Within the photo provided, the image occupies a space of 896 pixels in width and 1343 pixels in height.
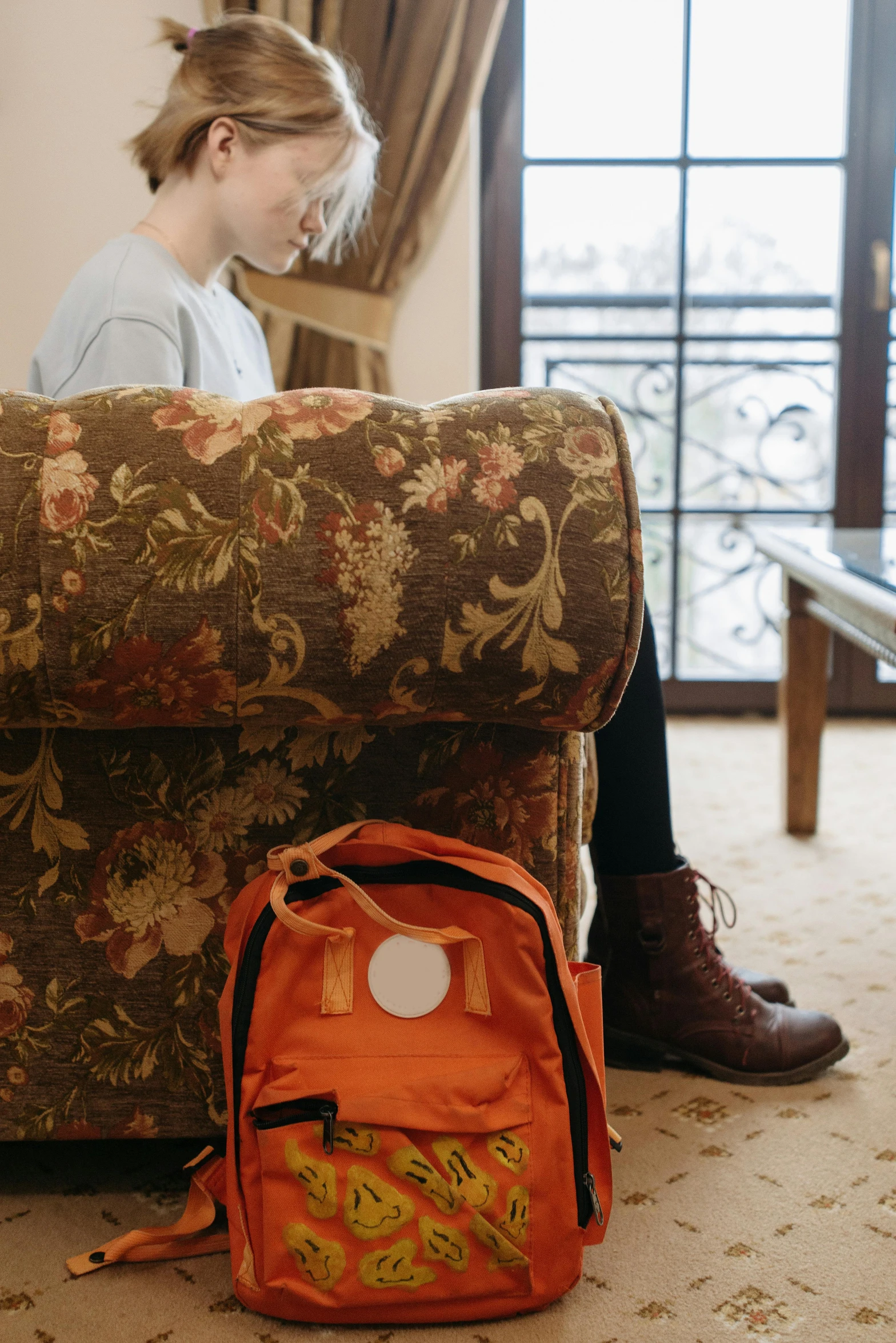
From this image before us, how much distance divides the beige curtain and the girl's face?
3.78 ft

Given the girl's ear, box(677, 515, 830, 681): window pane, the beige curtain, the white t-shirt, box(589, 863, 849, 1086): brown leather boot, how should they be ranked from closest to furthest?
box(589, 863, 849, 1086): brown leather boot
the white t-shirt
the girl's ear
the beige curtain
box(677, 515, 830, 681): window pane

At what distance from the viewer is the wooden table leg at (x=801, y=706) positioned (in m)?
1.91

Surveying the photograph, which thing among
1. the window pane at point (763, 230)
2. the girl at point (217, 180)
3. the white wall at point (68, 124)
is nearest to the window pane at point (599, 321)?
the window pane at point (763, 230)

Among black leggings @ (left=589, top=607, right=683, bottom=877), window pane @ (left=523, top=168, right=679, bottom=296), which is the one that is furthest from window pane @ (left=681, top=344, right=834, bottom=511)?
black leggings @ (left=589, top=607, right=683, bottom=877)

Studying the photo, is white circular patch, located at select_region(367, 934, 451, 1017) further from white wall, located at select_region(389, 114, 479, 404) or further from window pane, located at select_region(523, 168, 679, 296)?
window pane, located at select_region(523, 168, 679, 296)

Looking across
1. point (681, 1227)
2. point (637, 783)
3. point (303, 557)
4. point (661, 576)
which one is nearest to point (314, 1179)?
point (681, 1227)

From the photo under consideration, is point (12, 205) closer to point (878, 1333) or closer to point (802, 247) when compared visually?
point (802, 247)

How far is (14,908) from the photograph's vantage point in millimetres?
862

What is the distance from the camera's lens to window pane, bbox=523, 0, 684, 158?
286 cm

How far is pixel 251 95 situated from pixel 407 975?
1.13 m

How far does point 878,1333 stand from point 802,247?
2731mm

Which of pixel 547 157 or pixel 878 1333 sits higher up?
pixel 547 157

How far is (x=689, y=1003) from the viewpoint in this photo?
3.77 feet

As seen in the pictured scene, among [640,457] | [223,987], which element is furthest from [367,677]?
[640,457]
